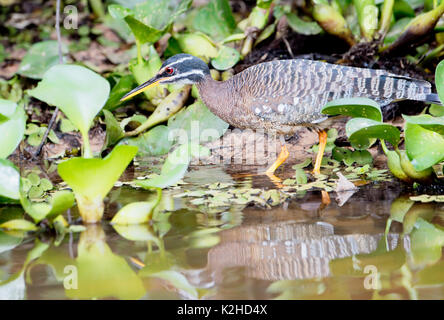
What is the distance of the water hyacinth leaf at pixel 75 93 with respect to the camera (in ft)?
15.7

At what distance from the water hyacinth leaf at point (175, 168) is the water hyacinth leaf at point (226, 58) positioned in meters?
2.82

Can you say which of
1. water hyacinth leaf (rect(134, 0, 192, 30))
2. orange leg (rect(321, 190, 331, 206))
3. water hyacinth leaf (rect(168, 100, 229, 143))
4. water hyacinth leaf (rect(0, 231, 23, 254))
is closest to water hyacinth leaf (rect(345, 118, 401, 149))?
orange leg (rect(321, 190, 331, 206))

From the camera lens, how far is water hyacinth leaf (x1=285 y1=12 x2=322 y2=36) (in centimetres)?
801

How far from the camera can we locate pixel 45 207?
4.48 meters

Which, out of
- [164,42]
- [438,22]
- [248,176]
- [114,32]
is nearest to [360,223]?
[248,176]

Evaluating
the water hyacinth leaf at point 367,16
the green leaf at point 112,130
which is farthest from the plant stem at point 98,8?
the water hyacinth leaf at point 367,16

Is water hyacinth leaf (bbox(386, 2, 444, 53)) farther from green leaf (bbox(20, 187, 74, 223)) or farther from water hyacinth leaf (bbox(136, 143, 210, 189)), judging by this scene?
green leaf (bbox(20, 187, 74, 223))

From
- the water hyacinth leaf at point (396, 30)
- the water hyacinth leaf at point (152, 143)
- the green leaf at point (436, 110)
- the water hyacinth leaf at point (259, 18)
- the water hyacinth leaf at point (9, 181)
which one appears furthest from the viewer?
the water hyacinth leaf at point (259, 18)

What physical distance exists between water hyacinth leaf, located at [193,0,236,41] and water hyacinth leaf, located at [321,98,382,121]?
3394mm

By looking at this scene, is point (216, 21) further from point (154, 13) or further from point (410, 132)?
point (410, 132)

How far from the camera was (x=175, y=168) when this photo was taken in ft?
15.0

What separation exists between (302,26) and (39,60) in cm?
343

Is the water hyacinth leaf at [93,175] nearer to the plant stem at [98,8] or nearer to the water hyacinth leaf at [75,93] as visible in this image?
the water hyacinth leaf at [75,93]
